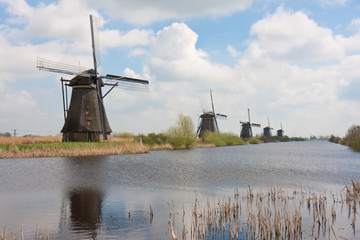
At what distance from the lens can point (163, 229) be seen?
6.65 m

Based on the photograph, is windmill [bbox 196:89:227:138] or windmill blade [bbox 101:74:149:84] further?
windmill [bbox 196:89:227:138]

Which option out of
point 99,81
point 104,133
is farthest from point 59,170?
point 99,81

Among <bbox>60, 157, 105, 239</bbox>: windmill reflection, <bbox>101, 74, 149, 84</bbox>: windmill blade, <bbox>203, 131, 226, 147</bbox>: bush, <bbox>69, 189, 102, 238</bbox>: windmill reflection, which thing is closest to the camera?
<bbox>60, 157, 105, 239</bbox>: windmill reflection

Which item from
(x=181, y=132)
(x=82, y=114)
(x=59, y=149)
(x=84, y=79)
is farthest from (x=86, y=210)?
(x=181, y=132)

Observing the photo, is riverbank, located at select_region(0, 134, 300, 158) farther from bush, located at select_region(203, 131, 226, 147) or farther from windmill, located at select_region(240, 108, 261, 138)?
windmill, located at select_region(240, 108, 261, 138)

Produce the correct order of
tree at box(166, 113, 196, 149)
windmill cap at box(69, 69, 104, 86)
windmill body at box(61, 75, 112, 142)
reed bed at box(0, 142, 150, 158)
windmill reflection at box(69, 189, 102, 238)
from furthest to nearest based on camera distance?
tree at box(166, 113, 196, 149) → windmill cap at box(69, 69, 104, 86) → windmill body at box(61, 75, 112, 142) → reed bed at box(0, 142, 150, 158) → windmill reflection at box(69, 189, 102, 238)

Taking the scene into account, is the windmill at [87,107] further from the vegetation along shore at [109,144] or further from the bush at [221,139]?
the bush at [221,139]

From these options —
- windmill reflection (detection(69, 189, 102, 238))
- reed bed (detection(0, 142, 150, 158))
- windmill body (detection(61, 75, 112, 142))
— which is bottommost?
windmill reflection (detection(69, 189, 102, 238))

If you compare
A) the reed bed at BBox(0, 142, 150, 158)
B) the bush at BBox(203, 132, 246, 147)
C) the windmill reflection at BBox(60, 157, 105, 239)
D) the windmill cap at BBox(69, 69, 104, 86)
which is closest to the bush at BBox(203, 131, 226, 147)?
the bush at BBox(203, 132, 246, 147)

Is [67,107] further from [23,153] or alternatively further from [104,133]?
[23,153]

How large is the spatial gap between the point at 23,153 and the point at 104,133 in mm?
9018

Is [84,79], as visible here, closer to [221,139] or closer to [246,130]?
[221,139]

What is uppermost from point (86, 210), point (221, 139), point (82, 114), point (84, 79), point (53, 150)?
point (84, 79)

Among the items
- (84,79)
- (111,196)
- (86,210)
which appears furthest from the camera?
(84,79)
